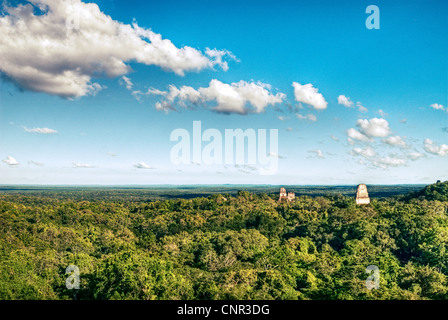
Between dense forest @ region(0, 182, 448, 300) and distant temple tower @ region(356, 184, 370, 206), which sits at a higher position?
distant temple tower @ region(356, 184, 370, 206)

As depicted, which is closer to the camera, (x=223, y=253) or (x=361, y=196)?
(x=223, y=253)

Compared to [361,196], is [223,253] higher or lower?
lower

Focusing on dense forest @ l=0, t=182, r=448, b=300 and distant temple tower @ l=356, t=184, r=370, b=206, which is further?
distant temple tower @ l=356, t=184, r=370, b=206

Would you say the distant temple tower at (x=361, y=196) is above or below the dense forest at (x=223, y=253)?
above

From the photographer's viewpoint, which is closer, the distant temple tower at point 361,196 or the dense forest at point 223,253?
the dense forest at point 223,253
